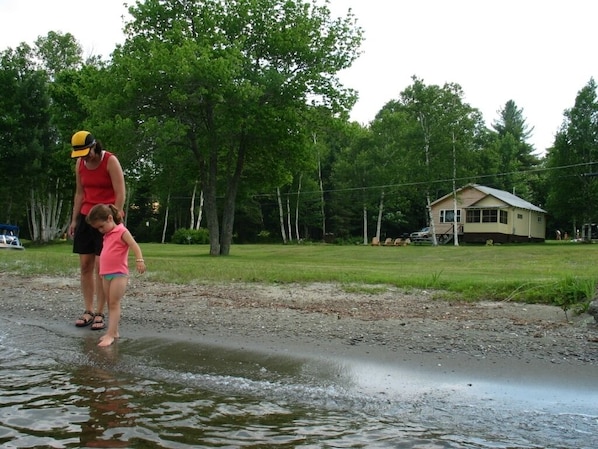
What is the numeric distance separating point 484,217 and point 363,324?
46.5 meters

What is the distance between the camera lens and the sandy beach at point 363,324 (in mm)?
4926

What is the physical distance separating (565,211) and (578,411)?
46982mm

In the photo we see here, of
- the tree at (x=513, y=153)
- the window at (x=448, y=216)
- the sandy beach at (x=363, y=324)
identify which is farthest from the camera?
the tree at (x=513, y=153)

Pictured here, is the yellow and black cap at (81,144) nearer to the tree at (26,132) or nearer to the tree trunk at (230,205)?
the tree trunk at (230,205)

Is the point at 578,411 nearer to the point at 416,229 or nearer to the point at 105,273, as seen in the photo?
the point at 105,273

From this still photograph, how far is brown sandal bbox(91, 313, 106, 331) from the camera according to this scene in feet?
20.4

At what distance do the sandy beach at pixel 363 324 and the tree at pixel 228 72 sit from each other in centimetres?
1616

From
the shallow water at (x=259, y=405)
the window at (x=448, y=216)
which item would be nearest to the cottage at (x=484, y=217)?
the window at (x=448, y=216)

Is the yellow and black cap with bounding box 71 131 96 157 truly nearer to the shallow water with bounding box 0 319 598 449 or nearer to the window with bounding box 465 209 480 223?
the shallow water with bounding box 0 319 598 449

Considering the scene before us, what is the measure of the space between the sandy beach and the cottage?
42624 mm

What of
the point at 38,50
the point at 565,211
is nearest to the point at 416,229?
the point at 565,211

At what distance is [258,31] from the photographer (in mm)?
26297

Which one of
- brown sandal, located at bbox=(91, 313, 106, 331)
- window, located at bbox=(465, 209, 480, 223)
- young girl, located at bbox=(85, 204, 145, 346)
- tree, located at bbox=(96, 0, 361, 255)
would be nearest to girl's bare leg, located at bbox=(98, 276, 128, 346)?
young girl, located at bbox=(85, 204, 145, 346)

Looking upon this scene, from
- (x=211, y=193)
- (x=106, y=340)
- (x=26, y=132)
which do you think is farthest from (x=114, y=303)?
(x=26, y=132)
